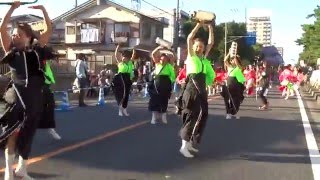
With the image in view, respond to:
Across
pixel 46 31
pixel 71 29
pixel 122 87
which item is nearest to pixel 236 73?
pixel 122 87

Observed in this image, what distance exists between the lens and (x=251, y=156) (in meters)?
8.55

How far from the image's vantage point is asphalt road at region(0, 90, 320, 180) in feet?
22.9

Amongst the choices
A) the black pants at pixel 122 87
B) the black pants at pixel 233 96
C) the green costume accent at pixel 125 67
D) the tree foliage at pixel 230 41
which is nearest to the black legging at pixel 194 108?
the black pants at pixel 122 87

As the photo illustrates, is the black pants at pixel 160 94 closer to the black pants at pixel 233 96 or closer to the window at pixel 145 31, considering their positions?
the black pants at pixel 233 96

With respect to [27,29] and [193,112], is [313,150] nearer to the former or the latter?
[193,112]

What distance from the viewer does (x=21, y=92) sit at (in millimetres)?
5945

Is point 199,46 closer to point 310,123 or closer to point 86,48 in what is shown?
point 310,123

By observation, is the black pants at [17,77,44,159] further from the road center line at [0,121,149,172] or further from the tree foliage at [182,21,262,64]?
the tree foliage at [182,21,262,64]

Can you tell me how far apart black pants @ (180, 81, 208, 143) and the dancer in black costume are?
2.82 meters

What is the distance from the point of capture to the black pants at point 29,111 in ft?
19.5

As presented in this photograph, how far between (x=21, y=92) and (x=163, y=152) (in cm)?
329

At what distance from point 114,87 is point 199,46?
22.6 ft

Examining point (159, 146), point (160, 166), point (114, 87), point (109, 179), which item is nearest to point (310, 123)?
point (114, 87)

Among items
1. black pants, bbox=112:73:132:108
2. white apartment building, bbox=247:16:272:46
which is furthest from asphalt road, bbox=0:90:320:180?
white apartment building, bbox=247:16:272:46
